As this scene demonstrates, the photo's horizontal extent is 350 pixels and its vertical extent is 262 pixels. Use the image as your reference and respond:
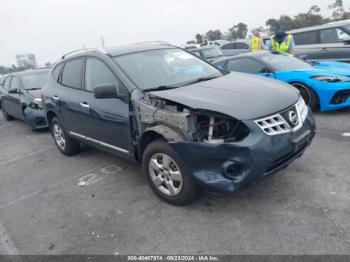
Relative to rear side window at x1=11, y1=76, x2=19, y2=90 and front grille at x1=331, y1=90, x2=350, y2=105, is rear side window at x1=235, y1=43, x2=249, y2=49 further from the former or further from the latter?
rear side window at x1=11, y1=76, x2=19, y2=90

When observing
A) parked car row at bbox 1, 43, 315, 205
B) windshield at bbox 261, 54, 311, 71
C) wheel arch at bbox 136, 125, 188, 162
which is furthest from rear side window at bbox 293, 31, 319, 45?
wheel arch at bbox 136, 125, 188, 162

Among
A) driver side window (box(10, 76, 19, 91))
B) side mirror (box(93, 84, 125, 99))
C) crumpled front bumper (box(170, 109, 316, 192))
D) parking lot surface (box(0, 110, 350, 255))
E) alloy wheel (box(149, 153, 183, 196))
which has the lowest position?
parking lot surface (box(0, 110, 350, 255))

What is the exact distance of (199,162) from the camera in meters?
3.07

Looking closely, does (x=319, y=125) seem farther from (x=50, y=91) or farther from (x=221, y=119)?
(x=50, y=91)

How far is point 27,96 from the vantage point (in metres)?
8.04

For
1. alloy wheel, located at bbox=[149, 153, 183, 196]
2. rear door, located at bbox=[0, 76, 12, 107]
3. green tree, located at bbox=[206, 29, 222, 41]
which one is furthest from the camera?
green tree, located at bbox=[206, 29, 222, 41]

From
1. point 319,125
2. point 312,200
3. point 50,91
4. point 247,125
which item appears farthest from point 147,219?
point 319,125

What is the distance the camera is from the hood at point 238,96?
3.03m

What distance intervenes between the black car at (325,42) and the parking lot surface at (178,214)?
463 centimetres

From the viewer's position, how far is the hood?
3029 mm

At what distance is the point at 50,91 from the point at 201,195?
348cm

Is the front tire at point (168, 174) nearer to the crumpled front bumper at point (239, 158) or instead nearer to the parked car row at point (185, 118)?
the parked car row at point (185, 118)

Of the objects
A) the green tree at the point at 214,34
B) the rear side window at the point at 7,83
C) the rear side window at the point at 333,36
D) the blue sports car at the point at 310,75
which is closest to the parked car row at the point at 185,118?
the blue sports car at the point at 310,75

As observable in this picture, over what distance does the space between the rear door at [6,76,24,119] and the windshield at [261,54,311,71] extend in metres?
6.20
